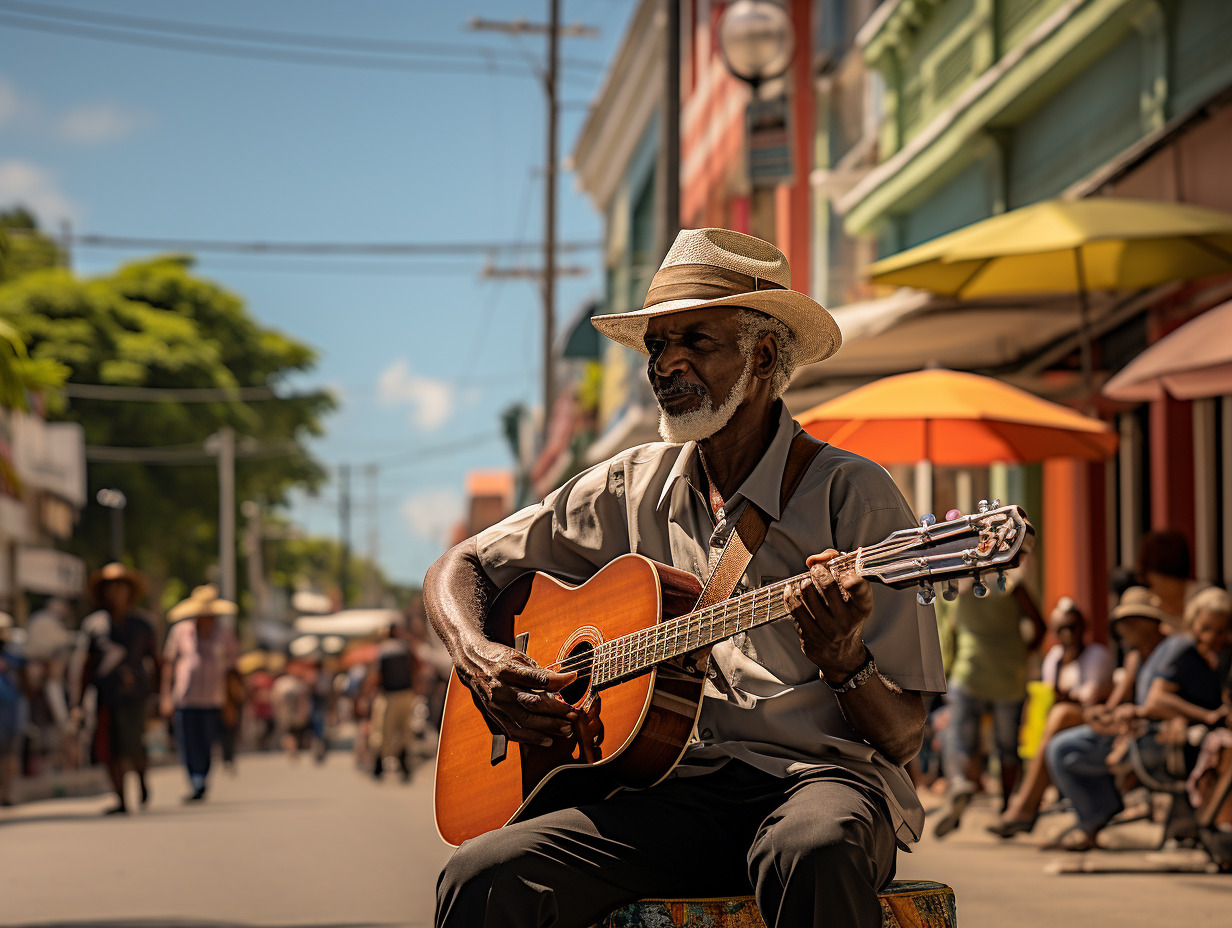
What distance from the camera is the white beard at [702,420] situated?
3.83 meters

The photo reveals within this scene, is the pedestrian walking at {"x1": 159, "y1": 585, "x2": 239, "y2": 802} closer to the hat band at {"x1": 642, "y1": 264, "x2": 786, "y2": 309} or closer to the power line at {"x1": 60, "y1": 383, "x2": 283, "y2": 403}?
the hat band at {"x1": 642, "y1": 264, "x2": 786, "y2": 309}

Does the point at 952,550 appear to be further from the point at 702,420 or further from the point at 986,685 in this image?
the point at 986,685

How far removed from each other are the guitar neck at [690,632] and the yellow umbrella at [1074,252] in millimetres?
6512

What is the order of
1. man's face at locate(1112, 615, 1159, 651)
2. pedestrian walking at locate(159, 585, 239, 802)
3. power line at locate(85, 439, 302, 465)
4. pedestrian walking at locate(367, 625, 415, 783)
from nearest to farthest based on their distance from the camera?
man's face at locate(1112, 615, 1159, 651), pedestrian walking at locate(159, 585, 239, 802), pedestrian walking at locate(367, 625, 415, 783), power line at locate(85, 439, 302, 465)

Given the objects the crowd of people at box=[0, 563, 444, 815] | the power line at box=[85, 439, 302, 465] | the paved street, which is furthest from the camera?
the power line at box=[85, 439, 302, 465]

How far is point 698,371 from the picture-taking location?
3.87 m

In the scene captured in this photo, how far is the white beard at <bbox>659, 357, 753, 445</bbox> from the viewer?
3.83 metres

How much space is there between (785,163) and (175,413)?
3733 centimetres

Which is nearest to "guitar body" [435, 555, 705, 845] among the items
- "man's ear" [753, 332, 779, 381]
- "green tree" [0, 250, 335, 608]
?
"man's ear" [753, 332, 779, 381]

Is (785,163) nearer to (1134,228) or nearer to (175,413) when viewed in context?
(1134,228)

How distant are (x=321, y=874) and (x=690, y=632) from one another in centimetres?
706

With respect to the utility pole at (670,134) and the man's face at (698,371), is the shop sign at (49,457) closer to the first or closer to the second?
the utility pole at (670,134)

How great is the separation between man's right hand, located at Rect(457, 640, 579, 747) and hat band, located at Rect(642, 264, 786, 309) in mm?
782

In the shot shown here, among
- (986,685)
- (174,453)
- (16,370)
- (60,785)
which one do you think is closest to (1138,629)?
(986,685)
